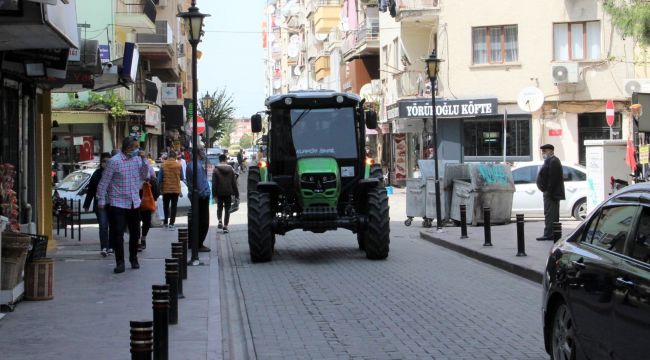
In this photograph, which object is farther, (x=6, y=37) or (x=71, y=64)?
(x=71, y=64)

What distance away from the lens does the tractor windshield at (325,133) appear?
16.1 metres

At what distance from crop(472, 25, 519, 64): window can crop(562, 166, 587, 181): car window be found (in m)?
14.9

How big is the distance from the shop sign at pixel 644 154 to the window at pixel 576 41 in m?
19.2

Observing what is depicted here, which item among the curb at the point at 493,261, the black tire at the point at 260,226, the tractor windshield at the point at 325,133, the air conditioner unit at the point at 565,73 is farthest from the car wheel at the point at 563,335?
the air conditioner unit at the point at 565,73

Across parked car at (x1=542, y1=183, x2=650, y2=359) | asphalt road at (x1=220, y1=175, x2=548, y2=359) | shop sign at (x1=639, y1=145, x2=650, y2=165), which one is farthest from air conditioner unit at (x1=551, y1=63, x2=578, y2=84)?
parked car at (x1=542, y1=183, x2=650, y2=359)

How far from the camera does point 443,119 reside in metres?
38.8

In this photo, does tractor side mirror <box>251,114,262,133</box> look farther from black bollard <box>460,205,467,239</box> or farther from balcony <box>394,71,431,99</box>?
balcony <box>394,71,431,99</box>

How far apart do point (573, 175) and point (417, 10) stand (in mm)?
18521

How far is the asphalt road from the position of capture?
28.0 feet

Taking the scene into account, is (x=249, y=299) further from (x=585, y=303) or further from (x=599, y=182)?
(x=599, y=182)

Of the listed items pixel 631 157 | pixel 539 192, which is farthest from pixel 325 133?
pixel 539 192

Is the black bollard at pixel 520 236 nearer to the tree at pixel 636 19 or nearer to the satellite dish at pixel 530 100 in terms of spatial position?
the tree at pixel 636 19

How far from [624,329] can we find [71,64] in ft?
38.4

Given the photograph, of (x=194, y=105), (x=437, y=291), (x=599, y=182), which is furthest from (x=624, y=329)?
(x=599, y=182)
